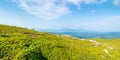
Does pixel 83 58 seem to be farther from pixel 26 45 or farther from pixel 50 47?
pixel 26 45

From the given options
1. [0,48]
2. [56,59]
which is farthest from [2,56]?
[56,59]

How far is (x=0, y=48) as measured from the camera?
2562cm

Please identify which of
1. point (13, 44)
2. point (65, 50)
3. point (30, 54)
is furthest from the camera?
point (65, 50)

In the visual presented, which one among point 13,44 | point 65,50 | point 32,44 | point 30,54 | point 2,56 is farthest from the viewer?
point 65,50

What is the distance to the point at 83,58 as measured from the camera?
35.2 m

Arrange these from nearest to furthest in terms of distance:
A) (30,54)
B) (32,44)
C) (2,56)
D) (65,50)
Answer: (2,56) < (30,54) < (32,44) < (65,50)

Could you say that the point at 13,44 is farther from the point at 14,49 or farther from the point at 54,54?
the point at 54,54

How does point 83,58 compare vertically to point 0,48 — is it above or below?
below

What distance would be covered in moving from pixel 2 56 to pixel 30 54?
4.21 meters

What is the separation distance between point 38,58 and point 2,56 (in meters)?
5.54

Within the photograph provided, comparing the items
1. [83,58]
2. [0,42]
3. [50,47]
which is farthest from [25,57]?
[83,58]

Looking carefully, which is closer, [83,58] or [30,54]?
[30,54]

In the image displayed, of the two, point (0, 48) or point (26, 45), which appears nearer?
point (0, 48)

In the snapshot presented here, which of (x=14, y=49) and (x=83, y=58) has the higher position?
(x=14, y=49)
